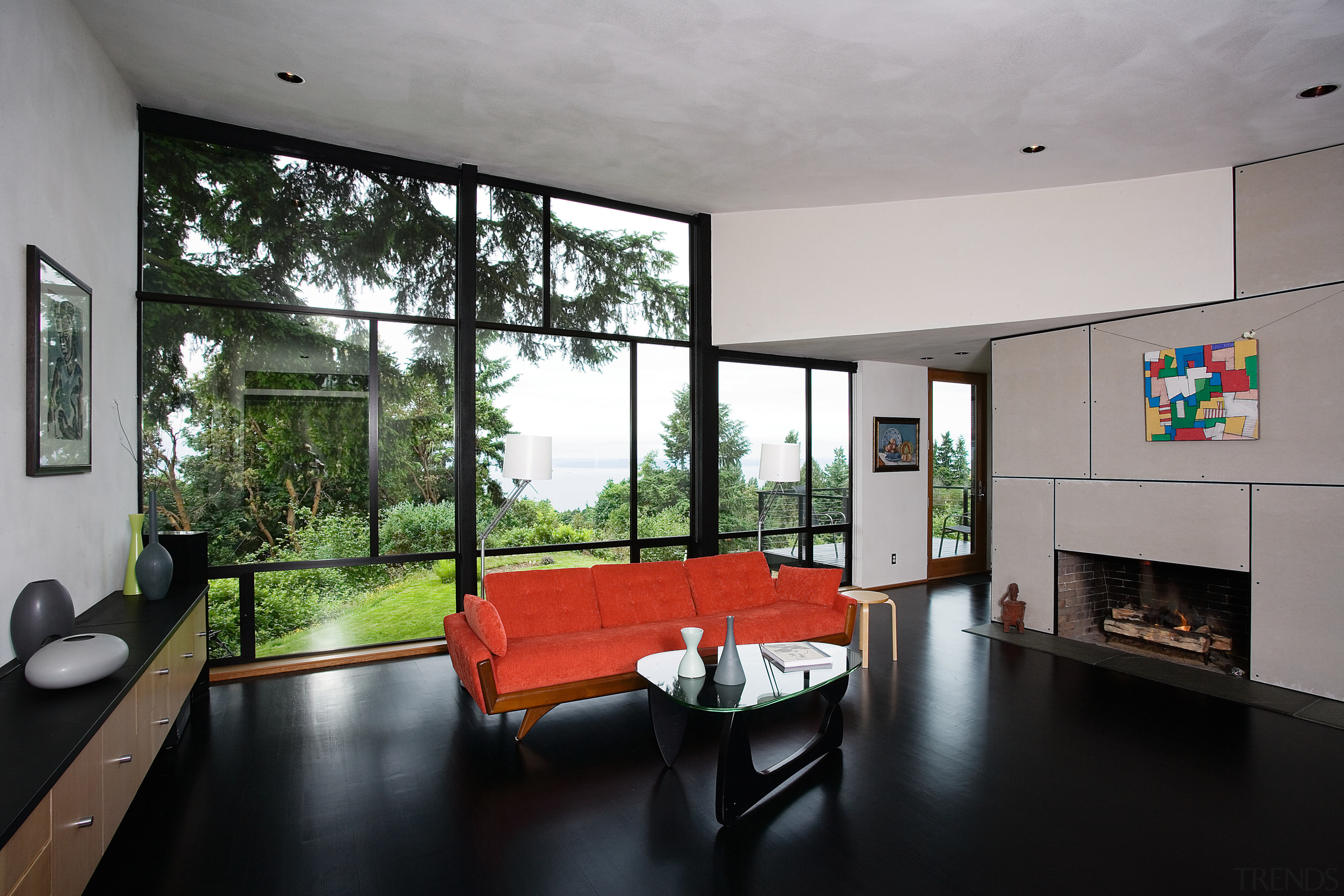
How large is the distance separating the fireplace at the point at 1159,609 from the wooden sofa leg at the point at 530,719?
4371 millimetres

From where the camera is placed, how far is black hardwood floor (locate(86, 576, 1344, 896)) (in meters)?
2.46

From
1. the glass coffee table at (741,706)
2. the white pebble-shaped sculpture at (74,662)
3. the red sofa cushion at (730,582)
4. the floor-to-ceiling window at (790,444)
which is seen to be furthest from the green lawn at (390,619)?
the white pebble-shaped sculpture at (74,662)

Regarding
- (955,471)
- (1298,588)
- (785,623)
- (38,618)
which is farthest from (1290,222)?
(38,618)

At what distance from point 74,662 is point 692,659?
2305 millimetres

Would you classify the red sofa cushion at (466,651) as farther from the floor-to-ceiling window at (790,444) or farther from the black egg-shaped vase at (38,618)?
the floor-to-ceiling window at (790,444)

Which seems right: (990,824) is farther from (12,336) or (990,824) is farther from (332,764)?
(12,336)

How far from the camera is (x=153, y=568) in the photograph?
362 centimetres

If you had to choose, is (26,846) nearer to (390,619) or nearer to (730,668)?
(730,668)

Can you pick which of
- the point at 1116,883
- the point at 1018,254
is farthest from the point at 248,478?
the point at 1018,254

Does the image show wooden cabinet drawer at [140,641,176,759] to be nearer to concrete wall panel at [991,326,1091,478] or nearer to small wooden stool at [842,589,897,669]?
small wooden stool at [842,589,897,669]

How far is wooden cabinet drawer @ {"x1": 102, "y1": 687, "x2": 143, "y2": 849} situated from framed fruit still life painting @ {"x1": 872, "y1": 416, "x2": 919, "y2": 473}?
6585 millimetres

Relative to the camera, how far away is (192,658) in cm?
361

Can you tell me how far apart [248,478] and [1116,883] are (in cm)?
509

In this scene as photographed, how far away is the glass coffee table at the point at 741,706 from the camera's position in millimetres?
2824
